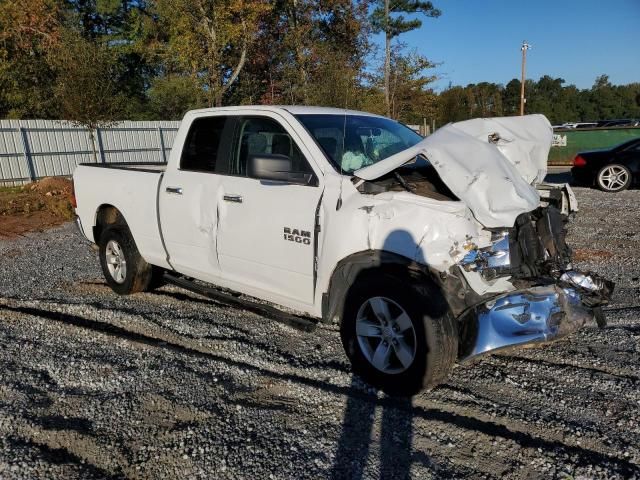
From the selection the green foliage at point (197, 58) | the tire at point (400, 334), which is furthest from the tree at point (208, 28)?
the tire at point (400, 334)

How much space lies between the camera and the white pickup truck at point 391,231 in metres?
3.18

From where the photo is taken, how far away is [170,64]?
33.3 m

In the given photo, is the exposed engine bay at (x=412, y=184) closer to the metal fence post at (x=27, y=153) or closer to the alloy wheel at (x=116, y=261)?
the alloy wheel at (x=116, y=261)

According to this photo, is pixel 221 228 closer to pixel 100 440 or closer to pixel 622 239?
pixel 100 440

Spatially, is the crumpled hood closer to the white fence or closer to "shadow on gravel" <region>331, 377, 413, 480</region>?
"shadow on gravel" <region>331, 377, 413, 480</region>

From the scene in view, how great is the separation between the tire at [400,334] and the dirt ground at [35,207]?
357 inches

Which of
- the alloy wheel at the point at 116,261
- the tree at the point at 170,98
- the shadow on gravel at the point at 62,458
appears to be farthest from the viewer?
the tree at the point at 170,98

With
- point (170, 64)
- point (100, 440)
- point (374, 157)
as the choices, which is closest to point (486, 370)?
Result: point (374, 157)

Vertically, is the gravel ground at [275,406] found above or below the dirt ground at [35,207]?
below

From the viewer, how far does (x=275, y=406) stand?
332cm

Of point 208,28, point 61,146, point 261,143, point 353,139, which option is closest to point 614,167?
point 353,139

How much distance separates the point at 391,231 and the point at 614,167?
11876 millimetres

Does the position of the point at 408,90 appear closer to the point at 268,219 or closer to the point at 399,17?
the point at 399,17

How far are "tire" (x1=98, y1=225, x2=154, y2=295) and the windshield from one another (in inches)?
99.7
